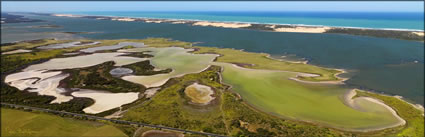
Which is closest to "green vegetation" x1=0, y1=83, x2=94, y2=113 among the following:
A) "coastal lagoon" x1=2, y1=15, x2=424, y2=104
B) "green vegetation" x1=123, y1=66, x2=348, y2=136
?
"green vegetation" x1=123, y1=66, x2=348, y2=136

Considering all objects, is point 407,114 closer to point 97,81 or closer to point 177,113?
point 177,113

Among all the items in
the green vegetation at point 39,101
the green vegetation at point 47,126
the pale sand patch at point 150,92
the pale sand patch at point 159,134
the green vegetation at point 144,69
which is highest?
the green vegetation at point 144,69

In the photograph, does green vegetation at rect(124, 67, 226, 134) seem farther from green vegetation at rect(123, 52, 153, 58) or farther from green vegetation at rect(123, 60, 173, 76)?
green vegetation at rect(123, 52, 153, 58)

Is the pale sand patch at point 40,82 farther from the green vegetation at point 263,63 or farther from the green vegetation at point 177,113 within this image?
the green vegetation at point 263,63

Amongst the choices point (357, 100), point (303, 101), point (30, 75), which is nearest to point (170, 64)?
point (30, 75)

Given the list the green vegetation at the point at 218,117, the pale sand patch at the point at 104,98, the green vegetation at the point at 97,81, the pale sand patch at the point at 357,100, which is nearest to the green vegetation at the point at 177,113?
the green vegetation at the point at 218,117
